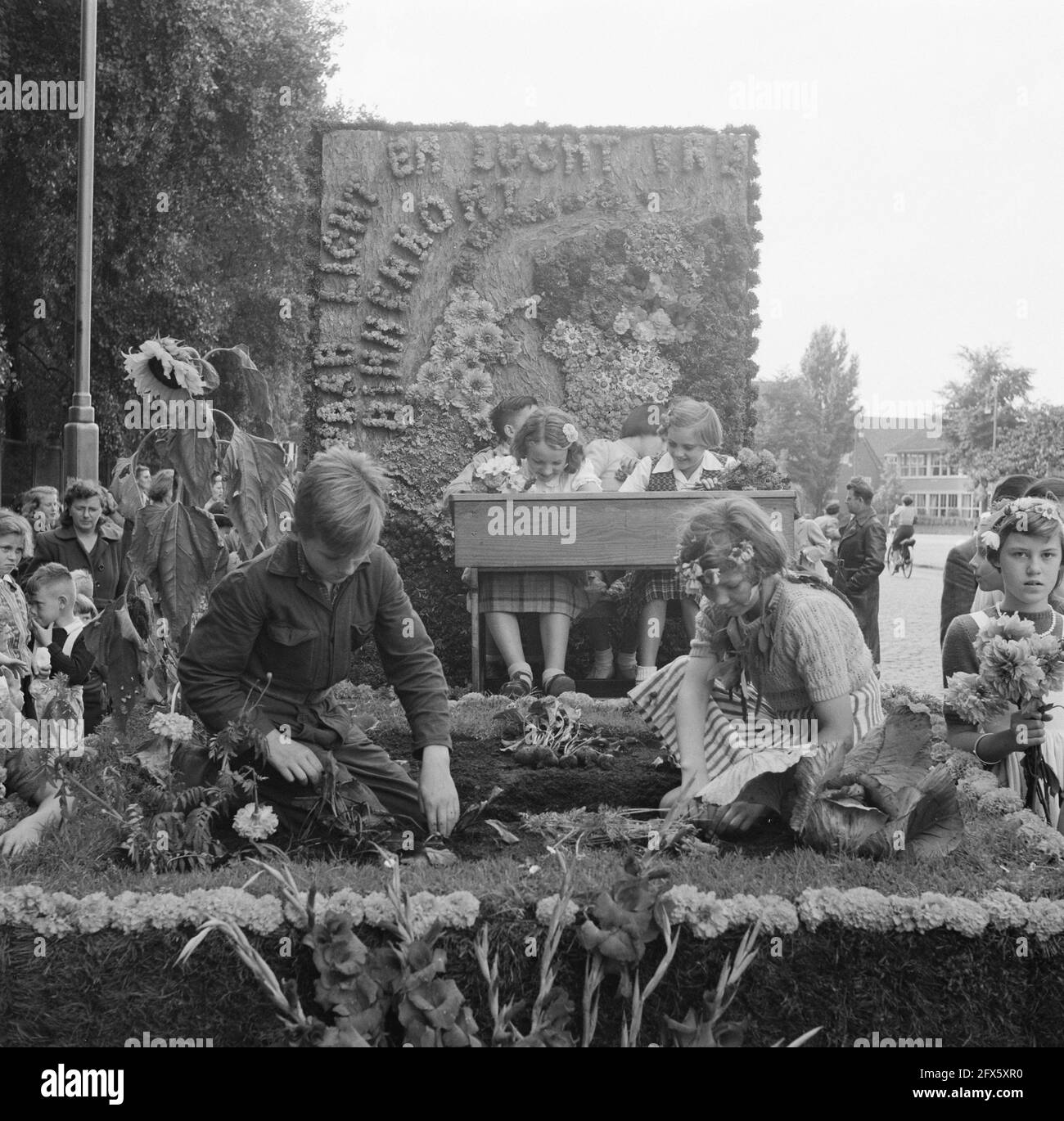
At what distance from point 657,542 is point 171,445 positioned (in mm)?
3187

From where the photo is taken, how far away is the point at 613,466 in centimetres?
796

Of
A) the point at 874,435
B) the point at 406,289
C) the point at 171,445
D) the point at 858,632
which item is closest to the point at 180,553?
the point at 171,445

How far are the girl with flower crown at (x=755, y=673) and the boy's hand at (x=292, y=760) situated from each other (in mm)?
1101

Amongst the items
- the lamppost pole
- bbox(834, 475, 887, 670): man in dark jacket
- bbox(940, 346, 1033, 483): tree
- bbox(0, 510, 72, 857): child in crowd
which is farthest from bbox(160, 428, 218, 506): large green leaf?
bbox(940, 346, 1033, 483): tree

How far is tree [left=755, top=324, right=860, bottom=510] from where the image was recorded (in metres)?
64.6

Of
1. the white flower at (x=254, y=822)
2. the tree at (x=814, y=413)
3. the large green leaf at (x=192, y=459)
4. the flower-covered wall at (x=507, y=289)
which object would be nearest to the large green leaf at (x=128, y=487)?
A: the large green leaf at (x=192, y=459)

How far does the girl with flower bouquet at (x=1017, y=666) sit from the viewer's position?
371cm

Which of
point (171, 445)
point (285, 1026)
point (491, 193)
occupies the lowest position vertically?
point (285, 1026)

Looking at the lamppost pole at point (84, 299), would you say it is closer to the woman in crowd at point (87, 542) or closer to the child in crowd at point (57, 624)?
the woman in crowd at point (87, 542)

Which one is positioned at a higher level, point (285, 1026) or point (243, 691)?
point (243, 691)

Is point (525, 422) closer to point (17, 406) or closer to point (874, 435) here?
point (17, 406)

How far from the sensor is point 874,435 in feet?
286

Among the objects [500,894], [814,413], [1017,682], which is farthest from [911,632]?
[814,413]

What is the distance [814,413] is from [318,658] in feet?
227
